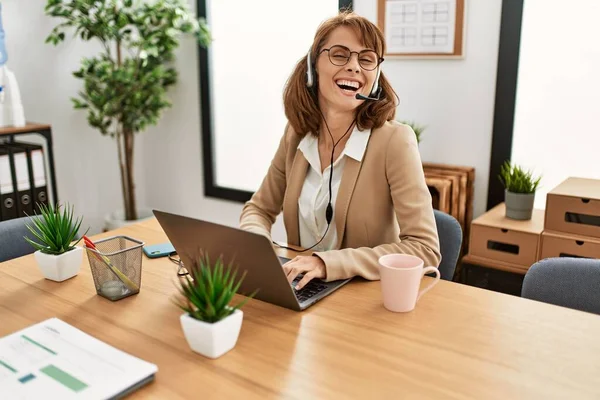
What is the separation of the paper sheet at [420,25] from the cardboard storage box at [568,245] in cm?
94

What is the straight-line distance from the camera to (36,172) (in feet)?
9.41

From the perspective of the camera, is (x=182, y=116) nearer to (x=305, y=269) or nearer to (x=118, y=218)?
(x=118, y=218)

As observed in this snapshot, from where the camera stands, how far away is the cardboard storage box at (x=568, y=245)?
6.96 feet

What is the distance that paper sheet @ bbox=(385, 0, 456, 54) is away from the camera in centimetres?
258

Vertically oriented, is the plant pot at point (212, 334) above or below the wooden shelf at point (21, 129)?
below

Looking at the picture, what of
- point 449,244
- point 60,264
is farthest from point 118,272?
point 449,244

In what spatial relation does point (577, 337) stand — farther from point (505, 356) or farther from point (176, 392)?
Result: point (176, 392)

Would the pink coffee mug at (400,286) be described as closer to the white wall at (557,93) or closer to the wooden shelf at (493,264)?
the wooden shelf at (493,264)

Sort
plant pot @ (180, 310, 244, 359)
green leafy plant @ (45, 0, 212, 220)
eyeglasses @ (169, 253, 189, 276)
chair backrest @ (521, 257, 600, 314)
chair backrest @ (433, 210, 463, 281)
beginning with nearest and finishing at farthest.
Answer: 1. plant pot @ (180, 310, 244, 359)
2. chair backrest @ (521, 257, 600, 314)
3. eyeglasses @ (169, 253, 189, 276)
4. chair backrest @ (433, 210, 463, 281)
5. green leafy plant @ (45, 0, 212, 220)

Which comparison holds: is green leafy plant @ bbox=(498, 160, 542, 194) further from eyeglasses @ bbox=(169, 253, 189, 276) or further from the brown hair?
eyeglasses @ bbox=(169, 253, 189, 276)

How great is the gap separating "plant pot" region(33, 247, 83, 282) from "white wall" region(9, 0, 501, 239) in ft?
5.96

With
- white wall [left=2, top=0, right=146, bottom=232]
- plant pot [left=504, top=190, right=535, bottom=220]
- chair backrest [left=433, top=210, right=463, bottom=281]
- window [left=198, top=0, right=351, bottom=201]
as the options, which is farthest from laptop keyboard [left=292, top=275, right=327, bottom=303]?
white wall [left=2, top=0, right=146, bottom=232]

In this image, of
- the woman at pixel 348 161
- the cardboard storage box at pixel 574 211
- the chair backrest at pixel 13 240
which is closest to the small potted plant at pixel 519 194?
the cardboard storage box at pixel 574 211

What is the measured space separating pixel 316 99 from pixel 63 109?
222 cm
